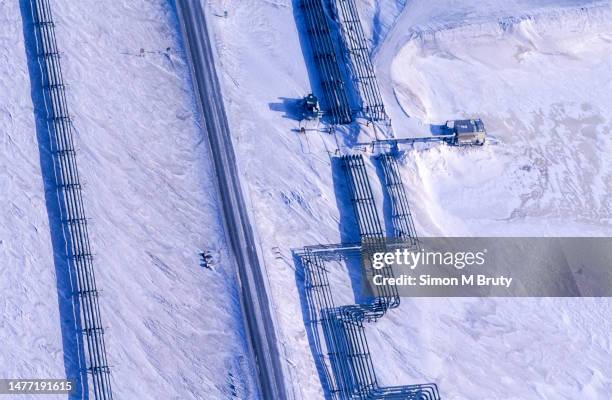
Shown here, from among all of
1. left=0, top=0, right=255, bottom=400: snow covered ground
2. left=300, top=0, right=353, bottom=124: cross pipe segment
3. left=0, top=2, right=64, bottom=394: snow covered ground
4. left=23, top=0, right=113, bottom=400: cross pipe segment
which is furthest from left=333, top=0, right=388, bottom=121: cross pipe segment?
left=0, top=2, right=64, bottom=394: snow covered ground

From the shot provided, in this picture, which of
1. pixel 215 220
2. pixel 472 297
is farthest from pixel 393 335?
pixel 215 220

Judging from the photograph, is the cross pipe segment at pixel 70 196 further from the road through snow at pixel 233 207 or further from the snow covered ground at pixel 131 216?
the road through snow at pixel 233 207

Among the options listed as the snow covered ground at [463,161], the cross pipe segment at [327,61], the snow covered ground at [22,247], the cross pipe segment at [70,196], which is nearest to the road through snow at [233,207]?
the snow covered ground at [463,161]

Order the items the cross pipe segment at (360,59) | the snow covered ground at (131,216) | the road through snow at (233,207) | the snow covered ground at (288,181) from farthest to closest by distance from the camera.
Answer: the cross pipe segment at (360,59) → the snow covered ground at (288,181) → the road through snow at (233,207) → the snow covered ground at (131,216)

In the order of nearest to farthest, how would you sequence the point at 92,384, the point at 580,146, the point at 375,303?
1. the point at 92,384
2. the point at 375,303
3. the point at 580,146

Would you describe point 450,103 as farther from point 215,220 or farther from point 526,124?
point 215,220

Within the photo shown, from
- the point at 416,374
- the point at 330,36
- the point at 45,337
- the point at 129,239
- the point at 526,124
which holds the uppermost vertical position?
the point at 330,36
